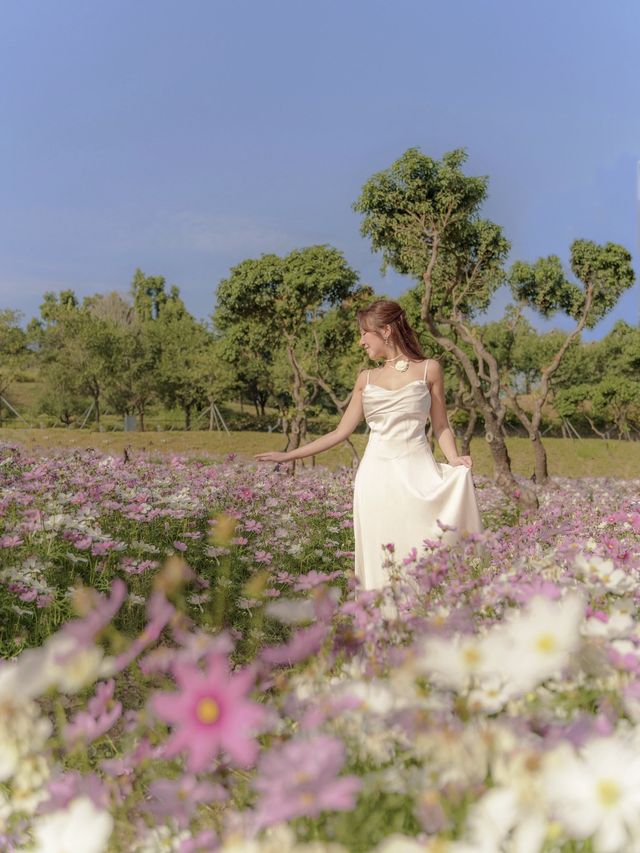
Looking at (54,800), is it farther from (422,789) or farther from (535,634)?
(535,634)

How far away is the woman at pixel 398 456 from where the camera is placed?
5.11 meters

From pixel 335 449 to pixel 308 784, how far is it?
2570 centimetres

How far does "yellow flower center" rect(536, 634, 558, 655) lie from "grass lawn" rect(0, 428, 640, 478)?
2110 centimetres

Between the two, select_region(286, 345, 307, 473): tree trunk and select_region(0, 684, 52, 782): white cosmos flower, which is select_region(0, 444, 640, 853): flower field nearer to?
select_region(0, 684, 52, 782): white cosmos flower

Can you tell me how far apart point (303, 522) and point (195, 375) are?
30989 mm

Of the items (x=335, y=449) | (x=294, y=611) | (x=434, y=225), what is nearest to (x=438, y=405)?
(x=294, y=611)

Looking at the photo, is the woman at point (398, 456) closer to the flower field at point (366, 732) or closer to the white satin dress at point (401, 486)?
the white satin dress at point (401, 486)

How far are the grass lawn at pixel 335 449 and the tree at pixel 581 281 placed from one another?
5.59 meters

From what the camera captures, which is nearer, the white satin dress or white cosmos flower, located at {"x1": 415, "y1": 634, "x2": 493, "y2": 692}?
white cosmos flower, located at {"x1": 415, "y1": 634, "x2": 493, "y2": 692}

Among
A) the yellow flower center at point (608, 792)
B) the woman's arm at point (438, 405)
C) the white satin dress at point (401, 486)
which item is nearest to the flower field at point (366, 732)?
the yellow flower center at point (608, 792)

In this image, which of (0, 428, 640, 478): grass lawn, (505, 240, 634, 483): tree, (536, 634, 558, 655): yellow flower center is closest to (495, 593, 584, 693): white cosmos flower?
(536, 634, 558, 655): yellow flower center

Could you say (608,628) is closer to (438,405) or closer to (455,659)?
(455,659)

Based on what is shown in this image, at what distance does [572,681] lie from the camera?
1.42 metres

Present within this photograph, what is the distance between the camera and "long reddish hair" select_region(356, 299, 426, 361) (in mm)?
Answer: 5379
